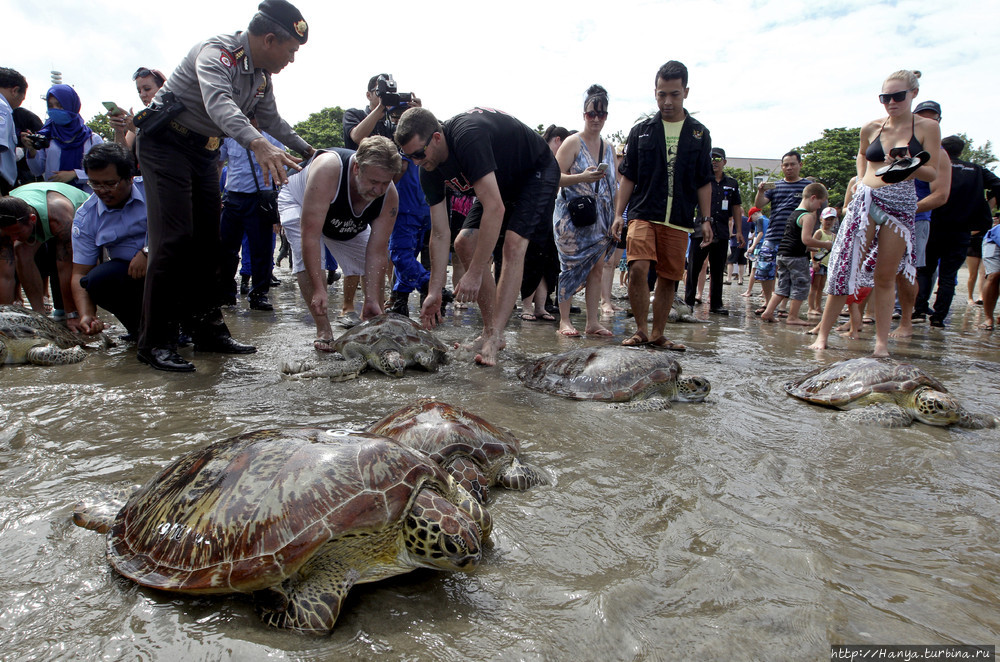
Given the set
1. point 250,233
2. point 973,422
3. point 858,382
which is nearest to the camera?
point 973,422

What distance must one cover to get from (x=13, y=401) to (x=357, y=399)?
76.1 inches

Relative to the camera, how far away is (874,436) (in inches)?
121

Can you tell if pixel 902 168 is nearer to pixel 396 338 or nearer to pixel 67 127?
pixel 396 338

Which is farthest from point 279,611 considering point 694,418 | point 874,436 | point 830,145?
point 830,145

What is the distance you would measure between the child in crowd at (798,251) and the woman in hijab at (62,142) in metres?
8.65

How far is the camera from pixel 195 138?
396cm

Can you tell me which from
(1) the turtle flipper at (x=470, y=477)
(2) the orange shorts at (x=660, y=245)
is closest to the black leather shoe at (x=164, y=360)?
(1) the turtle flipper at (x=470, y=477)

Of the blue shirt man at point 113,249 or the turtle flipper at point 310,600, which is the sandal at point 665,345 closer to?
the turtle flipper at point 310,600

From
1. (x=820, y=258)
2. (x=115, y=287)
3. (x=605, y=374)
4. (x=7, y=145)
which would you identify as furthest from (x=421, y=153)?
(x=820, y=258)

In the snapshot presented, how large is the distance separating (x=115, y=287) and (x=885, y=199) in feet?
21.7

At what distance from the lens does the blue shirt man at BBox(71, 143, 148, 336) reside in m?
4.42

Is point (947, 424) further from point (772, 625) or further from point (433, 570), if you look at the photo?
point (433, 570)

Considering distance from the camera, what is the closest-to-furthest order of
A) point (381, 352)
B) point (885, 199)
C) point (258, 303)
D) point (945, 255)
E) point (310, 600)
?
1. point (310, 600)
2. point (381, 352)
3. point (885, 199)
4. point (258, 303)
5. point (945, 255)

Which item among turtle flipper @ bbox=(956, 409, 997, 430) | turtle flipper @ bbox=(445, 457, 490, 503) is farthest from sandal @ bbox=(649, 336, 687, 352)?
turtle flipper @ bbox=(445, 457, 490, 503)
